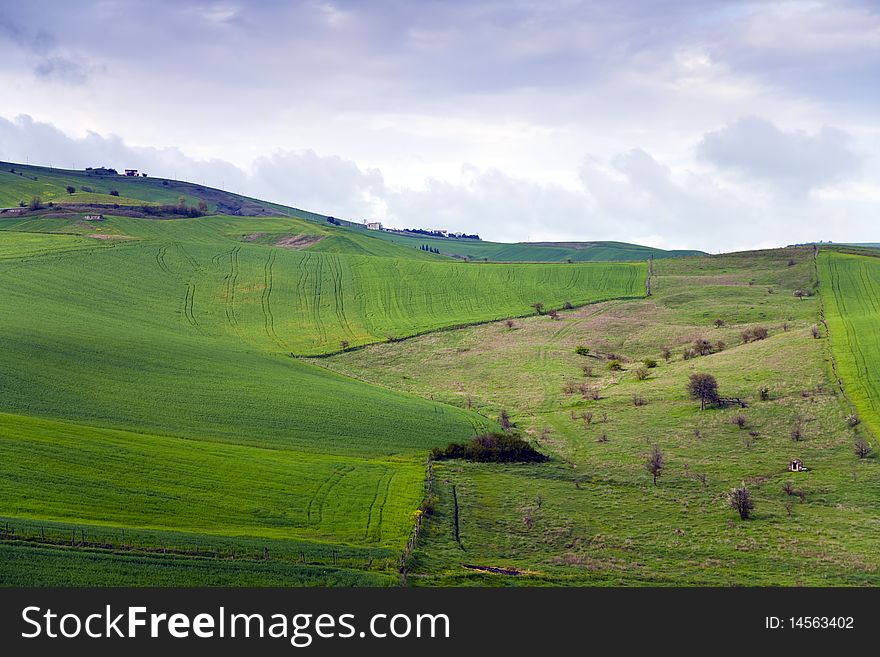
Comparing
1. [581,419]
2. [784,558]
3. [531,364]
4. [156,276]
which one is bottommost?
[784,558]

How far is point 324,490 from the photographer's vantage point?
5606 cm

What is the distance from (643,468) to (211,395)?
38860 mm

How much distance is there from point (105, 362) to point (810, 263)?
14194 cm

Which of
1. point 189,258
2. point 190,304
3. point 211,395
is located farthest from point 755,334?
point 189,258

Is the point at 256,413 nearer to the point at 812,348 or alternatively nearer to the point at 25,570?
the point at 25,570

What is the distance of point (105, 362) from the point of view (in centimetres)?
7869

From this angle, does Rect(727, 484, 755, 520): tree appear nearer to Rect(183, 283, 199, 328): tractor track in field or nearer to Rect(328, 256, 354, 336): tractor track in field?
Rect(328, 256, 354, 336): tractor track in field

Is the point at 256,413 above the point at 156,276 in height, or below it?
below

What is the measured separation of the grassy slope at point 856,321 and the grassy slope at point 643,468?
2.42 metres

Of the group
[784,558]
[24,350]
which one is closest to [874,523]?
[784,558]

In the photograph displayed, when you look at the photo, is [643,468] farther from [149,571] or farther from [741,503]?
[149,571]

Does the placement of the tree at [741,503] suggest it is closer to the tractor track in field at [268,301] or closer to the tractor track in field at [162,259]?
the tractor track in field at [268,301]

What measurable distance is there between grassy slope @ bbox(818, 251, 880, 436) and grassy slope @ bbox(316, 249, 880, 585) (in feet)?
7.94

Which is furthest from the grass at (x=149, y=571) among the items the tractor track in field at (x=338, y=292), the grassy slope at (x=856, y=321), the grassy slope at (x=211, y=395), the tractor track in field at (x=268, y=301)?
the tractor track in field at (x=338, y=292)
